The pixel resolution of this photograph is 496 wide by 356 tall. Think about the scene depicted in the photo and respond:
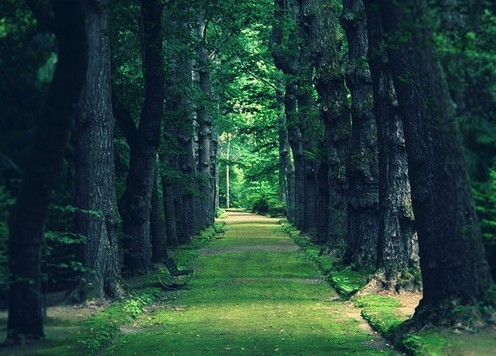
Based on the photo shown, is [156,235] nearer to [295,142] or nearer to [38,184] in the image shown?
[38,184]

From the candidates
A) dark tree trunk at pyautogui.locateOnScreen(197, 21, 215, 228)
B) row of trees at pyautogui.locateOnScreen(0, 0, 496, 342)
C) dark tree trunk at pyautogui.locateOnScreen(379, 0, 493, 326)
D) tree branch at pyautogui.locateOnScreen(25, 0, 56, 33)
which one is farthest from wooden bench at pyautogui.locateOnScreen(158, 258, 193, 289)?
dark tree trunk at pyautogui.locateOnScreen(197, 21, 215, 228)

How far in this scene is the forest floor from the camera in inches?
555

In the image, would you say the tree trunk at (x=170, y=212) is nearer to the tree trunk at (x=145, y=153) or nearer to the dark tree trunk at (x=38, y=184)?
the tree trunk at (x=145, y=153)

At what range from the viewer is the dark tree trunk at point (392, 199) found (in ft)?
71.5

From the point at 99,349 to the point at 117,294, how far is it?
5.99 metres

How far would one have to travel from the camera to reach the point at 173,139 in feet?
116

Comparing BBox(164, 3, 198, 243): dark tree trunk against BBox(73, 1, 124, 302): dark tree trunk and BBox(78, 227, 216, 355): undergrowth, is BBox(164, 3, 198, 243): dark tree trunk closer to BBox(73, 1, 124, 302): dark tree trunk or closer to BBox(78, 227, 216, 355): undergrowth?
BBox(73, 1, 124, 302): dark tree trunk

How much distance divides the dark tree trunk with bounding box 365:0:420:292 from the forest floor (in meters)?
0.74

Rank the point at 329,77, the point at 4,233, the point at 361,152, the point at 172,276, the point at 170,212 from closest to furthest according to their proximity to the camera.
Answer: the point at 4,233 → the point at 361,152 → the point at 172,276 → the point at 329,77 → the point at 170,212

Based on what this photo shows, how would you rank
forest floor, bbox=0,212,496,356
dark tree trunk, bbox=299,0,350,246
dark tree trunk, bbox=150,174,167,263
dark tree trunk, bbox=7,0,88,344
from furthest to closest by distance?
dark tree trunk, bbox=150,174,167,263, dark tree trunk, bbox=299,0,350,246, forest floor, bbox=0,212,496,356, dark tree trunk, bbox=7,0,88,344

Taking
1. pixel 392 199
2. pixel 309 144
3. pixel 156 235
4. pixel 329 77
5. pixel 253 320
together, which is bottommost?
pixel 253 320

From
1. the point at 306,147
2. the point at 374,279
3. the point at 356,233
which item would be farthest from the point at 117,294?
the point at 306,147

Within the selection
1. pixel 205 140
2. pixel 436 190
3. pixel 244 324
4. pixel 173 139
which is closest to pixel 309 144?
pixel 173 139

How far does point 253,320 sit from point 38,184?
23.9ft
